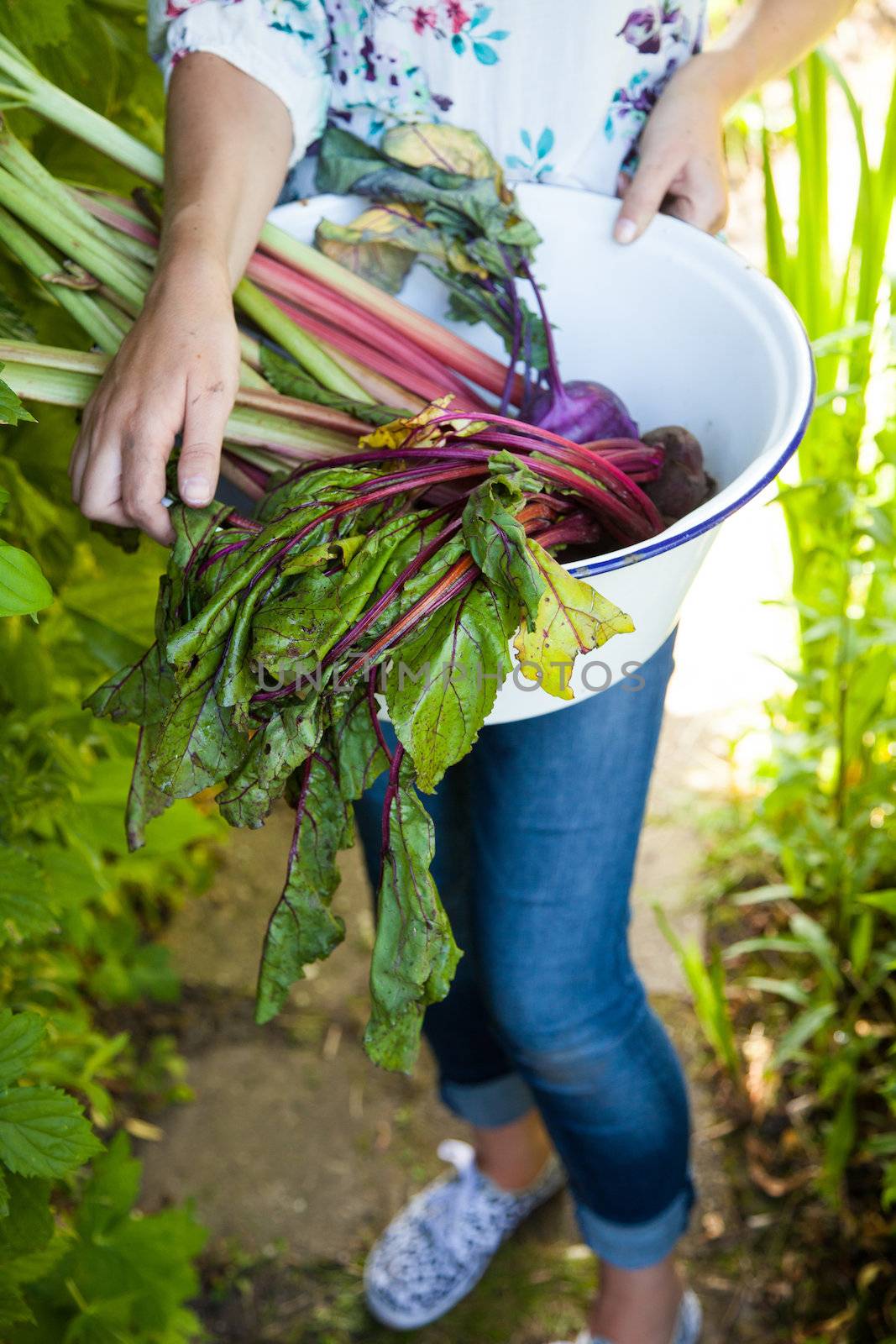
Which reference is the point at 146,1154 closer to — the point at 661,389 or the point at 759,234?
the point at 661,389

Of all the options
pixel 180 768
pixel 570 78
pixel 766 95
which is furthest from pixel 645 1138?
pixel 766 95

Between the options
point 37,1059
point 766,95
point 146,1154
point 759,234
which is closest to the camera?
point 37,1059

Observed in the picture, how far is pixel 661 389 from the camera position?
1132 mm

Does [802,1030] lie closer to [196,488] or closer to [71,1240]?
[71,1240]

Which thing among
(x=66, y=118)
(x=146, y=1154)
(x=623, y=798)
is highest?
(x=66, y=118)

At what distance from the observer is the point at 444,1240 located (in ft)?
4.96

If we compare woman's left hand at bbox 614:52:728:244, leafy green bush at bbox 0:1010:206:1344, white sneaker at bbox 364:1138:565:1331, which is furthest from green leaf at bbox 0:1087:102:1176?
woman's left hand at bbox 614:52:728:244

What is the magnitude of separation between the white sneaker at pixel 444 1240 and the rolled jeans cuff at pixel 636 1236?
0.78 ft

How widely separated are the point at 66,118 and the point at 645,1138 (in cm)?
116

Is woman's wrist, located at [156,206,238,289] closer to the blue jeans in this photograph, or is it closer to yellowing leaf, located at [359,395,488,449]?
yellowing leaf, located at [359,395,488,449]

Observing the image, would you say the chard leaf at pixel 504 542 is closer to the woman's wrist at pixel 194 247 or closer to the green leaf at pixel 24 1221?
the woman's wrist at pixel 194 247

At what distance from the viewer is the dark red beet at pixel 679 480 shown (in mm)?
1026

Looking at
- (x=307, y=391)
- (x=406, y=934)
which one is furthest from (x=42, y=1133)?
(x=307, y=391)

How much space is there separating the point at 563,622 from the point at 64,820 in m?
0.70
